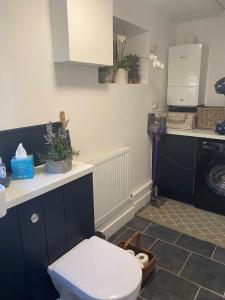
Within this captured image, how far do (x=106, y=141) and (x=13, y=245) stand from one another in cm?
124

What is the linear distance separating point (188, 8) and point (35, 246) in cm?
266

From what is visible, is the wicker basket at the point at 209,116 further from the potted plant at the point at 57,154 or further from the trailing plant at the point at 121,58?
the potted plant at the point at 57,154

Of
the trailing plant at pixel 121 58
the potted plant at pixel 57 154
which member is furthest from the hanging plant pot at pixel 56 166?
the trailing plant at pixel 121 58

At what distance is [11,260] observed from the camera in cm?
110

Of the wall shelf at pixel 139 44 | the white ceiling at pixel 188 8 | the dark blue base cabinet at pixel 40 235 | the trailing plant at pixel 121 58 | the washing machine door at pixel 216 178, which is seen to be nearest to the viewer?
the dark blue base cabinet at pixel 40 235

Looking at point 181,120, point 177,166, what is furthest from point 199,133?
point 177,166

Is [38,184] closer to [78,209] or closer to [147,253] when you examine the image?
[78,209]

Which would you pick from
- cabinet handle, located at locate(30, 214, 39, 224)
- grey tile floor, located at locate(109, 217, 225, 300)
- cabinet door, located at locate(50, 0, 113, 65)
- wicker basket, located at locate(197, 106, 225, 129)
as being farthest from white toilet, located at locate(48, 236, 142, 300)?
wicker basket, located at locate(197, 106, 225, 129)

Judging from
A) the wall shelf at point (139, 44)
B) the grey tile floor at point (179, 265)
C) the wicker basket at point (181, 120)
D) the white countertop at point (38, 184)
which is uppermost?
the wall shelf at point (139, 44)

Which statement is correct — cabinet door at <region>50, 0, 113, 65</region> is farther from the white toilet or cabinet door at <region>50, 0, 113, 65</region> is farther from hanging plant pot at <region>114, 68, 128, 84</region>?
the white toilet

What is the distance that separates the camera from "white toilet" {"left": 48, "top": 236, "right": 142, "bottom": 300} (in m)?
1.12

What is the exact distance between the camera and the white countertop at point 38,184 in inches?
43.6

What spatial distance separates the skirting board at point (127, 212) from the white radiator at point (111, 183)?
95 mm

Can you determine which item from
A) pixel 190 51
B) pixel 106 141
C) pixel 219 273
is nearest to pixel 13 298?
pixel 106 141
